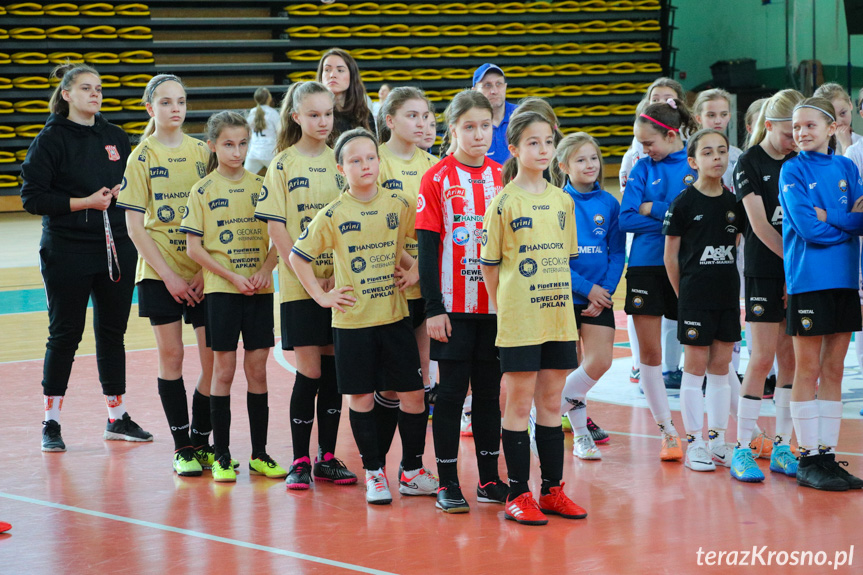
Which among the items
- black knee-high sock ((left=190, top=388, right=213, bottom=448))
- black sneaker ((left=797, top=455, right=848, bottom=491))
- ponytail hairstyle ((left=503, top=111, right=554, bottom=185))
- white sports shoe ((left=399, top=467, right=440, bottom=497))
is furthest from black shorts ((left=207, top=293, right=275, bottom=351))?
black sneaker ((left=797, top=455, right=848, bottom=491))

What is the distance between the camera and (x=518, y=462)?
3.48 m

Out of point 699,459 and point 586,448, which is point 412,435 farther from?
point 699,459

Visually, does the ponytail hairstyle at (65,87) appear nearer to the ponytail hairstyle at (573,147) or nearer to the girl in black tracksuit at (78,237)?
the girl in black tracksuit at (78,237)

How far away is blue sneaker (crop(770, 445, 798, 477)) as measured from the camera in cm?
393

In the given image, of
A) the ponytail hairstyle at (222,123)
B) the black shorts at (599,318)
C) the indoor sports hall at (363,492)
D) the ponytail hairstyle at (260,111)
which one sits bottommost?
the indoor sports hall at (363,492)

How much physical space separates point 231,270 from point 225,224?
191 mm

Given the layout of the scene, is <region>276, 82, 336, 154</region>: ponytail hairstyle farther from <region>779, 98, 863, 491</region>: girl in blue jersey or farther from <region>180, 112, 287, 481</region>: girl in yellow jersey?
<region>779, 98, 863, 491</region>: girl in blue jersey

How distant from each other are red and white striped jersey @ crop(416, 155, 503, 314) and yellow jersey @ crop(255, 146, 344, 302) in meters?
0.52

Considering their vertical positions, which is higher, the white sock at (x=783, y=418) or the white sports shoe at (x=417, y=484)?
the white sock at (x=783, y=418)

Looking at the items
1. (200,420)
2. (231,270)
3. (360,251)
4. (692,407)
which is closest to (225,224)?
(231,270)

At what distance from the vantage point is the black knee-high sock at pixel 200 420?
14.0ft

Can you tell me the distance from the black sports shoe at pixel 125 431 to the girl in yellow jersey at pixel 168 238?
562 millimetres

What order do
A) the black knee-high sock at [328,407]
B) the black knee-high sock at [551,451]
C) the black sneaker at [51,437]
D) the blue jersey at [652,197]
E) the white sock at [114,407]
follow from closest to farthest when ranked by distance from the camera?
the black knee-high sock at [551,451], the black knee-high sock at [328,407], the blue jersey at [652,197], the black sneaker at [51,437], the white sock at [114,407]

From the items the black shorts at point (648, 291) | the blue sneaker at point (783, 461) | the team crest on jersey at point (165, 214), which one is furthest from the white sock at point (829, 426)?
the team crest on jersey at point (165, 214)
